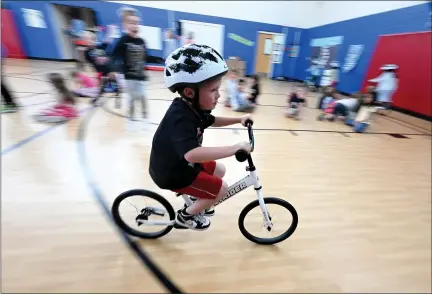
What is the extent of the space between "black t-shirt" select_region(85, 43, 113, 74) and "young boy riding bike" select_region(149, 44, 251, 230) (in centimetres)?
29

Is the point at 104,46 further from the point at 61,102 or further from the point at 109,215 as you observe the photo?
the point at 109,215

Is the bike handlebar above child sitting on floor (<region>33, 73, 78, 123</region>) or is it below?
below

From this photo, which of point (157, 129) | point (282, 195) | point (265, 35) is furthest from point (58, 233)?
point (282, 195)

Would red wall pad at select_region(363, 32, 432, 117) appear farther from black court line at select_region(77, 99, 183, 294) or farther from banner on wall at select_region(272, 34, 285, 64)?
black court line at select_region(77, 99, 183, 294)

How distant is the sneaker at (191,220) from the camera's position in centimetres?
128

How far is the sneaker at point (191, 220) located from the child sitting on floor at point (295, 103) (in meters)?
1.07

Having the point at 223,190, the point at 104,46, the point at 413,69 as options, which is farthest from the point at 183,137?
the point at 413,69

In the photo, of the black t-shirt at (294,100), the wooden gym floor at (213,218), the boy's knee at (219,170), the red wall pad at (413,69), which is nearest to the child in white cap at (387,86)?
the red wall pad at (413,69)

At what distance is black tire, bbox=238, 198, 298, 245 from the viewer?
4.21 feet

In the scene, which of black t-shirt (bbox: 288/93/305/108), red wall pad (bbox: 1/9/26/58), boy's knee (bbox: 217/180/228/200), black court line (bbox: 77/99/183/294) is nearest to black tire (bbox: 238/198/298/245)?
boy's knee (bbox: 217/180/228/200)

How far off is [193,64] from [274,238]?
1.06 metres

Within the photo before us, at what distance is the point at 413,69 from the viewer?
4359mm

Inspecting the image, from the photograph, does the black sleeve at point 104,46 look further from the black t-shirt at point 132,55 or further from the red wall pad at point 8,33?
the red wall pad at point 8,33

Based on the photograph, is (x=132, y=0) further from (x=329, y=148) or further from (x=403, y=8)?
(x=403, y=8)
